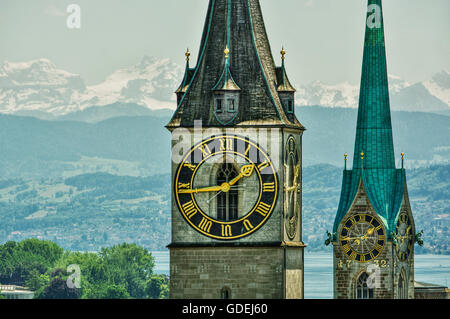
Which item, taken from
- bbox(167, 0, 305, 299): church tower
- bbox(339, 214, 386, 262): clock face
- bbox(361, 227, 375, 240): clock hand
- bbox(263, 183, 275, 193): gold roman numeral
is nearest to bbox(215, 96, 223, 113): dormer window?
bbox(167, 0, 305, 299): church tower

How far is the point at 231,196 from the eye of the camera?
276 ft

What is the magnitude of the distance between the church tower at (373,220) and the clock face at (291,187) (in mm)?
35023

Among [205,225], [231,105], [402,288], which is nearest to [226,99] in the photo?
[231,105]

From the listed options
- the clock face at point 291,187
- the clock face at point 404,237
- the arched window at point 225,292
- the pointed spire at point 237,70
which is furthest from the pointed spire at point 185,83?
the clock face at point 404,237

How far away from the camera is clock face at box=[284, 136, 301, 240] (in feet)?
278

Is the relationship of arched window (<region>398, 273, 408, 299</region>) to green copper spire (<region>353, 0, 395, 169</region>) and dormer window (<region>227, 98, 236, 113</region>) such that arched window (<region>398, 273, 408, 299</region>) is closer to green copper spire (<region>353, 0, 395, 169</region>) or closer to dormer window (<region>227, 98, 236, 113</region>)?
green copper spire (<region>353, 0, 395, 169</region>)

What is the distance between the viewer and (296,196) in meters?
86.1

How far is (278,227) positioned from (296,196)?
280 cm

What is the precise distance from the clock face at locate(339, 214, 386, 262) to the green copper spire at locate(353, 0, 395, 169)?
3.91 meters

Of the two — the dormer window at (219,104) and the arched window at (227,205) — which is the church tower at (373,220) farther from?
the dormer window at (219,104)
